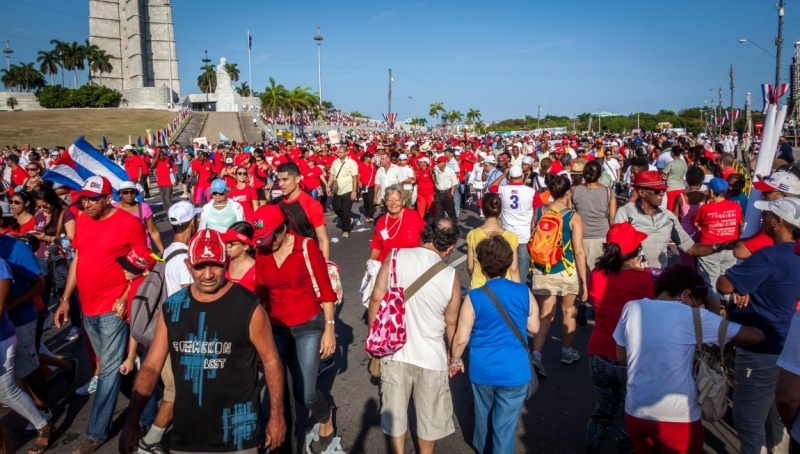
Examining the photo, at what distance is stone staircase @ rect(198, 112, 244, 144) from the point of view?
52.6 m

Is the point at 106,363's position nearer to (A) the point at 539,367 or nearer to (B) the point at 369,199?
(A) the point at 539,367

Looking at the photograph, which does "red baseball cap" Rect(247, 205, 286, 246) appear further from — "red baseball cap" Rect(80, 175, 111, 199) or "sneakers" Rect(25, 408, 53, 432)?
"sneakers" Rect(25, 408, 53, 432)

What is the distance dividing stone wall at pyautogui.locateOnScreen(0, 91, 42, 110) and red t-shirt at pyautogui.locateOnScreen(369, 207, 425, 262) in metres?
91.4

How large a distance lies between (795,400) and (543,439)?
2114 millimetres

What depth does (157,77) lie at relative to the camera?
9794 centimetres

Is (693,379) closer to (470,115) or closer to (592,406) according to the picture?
(592,406)

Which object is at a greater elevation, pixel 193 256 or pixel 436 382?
pixel 193 256

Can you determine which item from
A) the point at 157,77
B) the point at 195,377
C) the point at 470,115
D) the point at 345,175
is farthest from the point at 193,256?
the point at 470,115

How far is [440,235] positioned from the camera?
3.74m

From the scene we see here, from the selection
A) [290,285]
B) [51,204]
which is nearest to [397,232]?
[290,285]

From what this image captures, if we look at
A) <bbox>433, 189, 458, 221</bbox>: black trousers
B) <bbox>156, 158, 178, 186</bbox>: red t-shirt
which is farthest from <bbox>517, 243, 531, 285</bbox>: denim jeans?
<bbox>156, 158, 178, 186</bbox>: red t-shirt

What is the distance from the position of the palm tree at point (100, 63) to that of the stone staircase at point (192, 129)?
35.1 metres

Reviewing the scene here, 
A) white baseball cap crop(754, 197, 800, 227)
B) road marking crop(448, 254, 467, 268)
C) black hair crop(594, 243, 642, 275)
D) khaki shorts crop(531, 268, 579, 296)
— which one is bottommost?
road marking crop(448, 254, 467, 268)

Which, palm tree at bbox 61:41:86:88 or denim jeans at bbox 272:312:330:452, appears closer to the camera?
denim jeans at bbox 272:312:330:452
